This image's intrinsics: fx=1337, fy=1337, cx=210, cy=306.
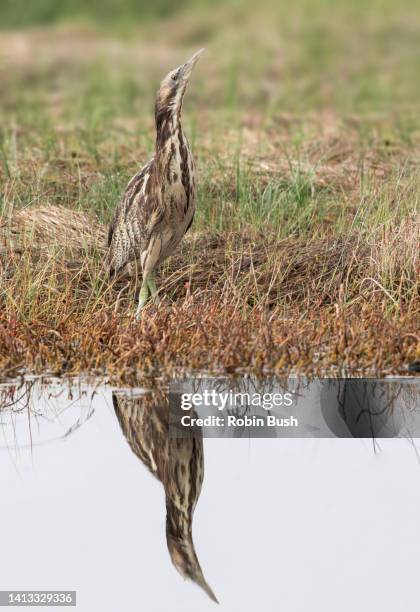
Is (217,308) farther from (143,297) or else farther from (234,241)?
(234,241)

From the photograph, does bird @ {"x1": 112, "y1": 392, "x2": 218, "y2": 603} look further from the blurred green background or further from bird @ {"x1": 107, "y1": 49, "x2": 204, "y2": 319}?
the blurred green background

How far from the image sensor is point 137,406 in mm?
4645

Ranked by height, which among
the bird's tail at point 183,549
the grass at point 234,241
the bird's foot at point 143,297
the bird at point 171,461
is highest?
the grass at point 234,241

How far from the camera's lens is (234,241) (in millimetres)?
6551

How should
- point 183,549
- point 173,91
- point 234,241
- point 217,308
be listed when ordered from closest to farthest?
point 183,549
point 217,308
point 173,91
point 234,241

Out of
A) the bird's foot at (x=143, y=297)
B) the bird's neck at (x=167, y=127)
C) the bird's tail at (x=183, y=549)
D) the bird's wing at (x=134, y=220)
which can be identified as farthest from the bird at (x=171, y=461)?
the bird's neck at (x=167, y=127)

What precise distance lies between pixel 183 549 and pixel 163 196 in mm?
2491

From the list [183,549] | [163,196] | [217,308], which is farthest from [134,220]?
[183,549]

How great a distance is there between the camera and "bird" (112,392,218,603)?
12.0 ft

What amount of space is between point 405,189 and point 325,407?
240 cm

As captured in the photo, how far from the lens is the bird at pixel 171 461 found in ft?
12.0

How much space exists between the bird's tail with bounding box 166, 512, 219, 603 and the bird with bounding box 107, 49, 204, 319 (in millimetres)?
2054

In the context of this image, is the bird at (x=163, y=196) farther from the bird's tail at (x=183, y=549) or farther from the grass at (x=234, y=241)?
the bird's tail at (x=183, y=549)

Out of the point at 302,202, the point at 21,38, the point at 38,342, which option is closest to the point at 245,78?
the point at 21,38
